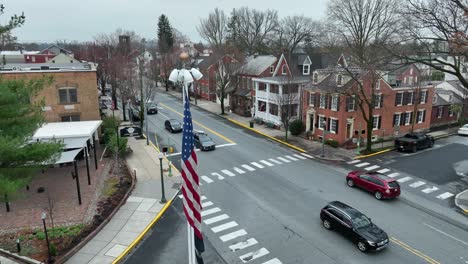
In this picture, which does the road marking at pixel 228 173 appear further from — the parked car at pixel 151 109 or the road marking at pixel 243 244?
the parked car at pixel 151 109

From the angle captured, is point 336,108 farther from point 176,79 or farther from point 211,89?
point 211,89

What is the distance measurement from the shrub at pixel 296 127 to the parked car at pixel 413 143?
34.1 feet

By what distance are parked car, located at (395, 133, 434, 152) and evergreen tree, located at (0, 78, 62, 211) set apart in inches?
1213

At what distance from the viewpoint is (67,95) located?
32156 mm

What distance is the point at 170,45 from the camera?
115500 millimetres

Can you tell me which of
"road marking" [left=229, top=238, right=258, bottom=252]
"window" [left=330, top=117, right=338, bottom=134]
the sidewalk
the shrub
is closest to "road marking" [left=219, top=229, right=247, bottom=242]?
"road marking" [left=229, top=238, right=258, bottom=252]

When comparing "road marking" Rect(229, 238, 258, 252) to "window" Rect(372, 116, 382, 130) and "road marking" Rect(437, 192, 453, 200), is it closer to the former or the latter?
"road marking" Rect(437, 192, 453, 200)

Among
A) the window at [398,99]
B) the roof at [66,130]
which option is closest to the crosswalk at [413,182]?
the window at [398,99]

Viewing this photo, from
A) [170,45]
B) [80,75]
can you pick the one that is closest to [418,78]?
[80,75]

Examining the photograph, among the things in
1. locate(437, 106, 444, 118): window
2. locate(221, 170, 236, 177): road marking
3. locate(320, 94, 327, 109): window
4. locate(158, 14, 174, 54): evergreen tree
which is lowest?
locate(221, 170, 236, 177): road marking

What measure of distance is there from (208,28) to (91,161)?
69.6m

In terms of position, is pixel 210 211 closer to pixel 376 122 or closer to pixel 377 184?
pixel 377 184

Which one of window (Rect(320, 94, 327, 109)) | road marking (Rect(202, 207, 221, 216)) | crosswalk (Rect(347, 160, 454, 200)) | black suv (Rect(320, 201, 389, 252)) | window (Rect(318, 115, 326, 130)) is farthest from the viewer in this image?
window (Rect(318, 115, 326, 130))

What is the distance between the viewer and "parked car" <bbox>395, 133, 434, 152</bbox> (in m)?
33.8
